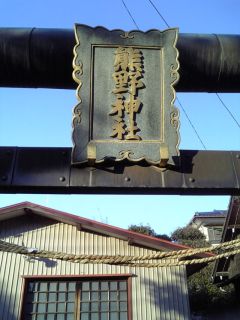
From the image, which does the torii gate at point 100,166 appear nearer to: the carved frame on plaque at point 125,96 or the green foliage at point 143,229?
the carved frame on plaque at point 125,96

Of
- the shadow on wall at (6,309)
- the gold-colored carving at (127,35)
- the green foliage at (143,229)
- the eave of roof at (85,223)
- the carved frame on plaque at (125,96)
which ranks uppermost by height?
the green foliage at (143,229)

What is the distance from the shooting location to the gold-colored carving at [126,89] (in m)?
2.93

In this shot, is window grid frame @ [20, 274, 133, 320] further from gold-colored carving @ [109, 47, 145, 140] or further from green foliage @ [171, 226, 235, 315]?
gold-colored carving @ [109, 47, 145, 140]

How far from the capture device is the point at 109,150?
278 cm

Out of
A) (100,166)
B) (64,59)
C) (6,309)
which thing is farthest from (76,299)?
(64,59)

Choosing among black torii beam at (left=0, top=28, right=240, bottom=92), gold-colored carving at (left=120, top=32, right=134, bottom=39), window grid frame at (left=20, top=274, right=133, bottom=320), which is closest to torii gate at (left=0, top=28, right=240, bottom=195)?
black torii beam at (left=0, top=28, right=240, bottom=92)

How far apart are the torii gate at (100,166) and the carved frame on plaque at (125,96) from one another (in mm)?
120

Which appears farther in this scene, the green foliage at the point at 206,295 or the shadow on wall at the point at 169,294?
the green foliage at the point at 206,295

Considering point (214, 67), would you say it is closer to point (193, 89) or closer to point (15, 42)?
point (193, 89)

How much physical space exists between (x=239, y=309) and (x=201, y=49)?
13.8 m

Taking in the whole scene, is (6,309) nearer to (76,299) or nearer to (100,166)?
(76,299)

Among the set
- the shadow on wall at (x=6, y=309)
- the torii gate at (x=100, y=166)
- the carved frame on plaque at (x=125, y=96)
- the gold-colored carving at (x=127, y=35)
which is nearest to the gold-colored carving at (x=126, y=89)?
the carved frame on plaque at (x=125, y=96)

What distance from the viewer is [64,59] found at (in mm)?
3174

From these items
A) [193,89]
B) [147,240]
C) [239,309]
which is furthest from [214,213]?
[193,89]
